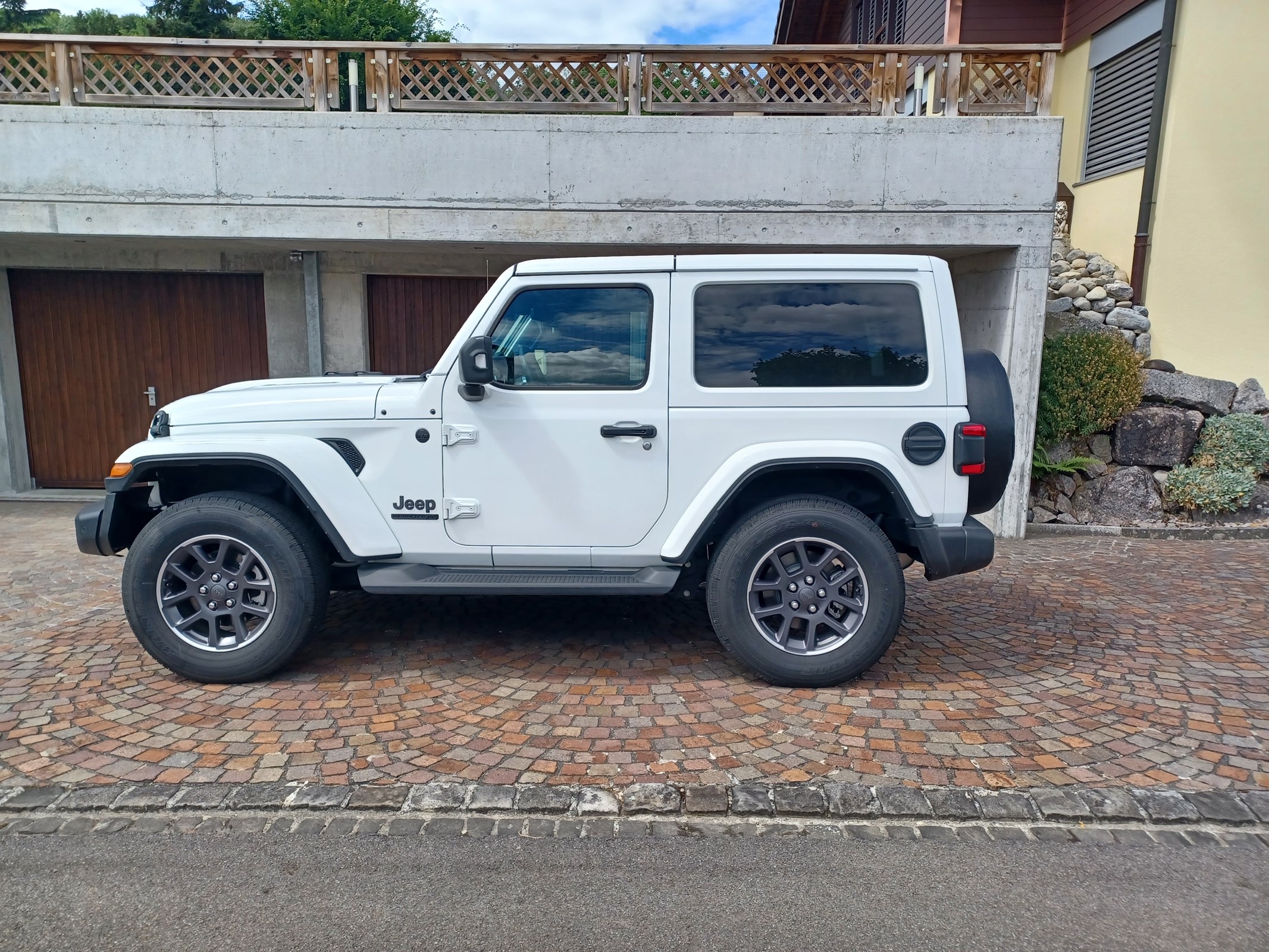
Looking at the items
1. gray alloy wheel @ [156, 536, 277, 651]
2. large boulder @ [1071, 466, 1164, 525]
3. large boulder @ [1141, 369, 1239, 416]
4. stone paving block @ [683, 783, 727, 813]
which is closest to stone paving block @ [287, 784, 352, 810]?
gray alloy wheel @ [156, 536, 277, 651]

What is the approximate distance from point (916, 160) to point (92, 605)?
7363mm

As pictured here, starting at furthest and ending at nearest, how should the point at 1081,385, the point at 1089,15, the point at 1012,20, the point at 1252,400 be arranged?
the point at 1012,20
the point at 1089,15
the point at 1252,400
the point at 1081,385

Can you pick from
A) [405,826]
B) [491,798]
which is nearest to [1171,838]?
[491,798]

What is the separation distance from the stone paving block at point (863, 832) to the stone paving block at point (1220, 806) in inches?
50.4

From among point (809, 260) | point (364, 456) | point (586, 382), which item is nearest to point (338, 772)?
point (364, 456)

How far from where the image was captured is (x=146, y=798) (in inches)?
136

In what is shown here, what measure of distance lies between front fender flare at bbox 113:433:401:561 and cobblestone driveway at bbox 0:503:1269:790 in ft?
2.62

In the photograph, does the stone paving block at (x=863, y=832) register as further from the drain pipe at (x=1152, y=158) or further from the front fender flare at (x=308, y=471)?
the drain pipe at (x=1152, y=158)

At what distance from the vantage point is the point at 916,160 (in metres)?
7.69

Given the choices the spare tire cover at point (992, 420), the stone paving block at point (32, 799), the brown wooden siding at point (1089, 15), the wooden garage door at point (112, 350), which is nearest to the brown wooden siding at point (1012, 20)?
the brown wooden siding at point (1089, 15)

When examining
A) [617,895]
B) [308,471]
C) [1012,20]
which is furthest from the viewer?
[1012,20]

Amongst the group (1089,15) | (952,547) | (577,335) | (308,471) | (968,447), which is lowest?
(952,547)

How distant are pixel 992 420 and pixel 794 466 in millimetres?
1083

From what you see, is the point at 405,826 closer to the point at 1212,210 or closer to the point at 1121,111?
the point at 1212,210
